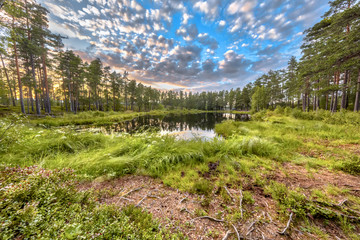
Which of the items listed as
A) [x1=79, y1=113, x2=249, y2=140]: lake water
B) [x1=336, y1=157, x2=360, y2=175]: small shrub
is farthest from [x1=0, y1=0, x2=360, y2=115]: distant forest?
[x1=336, y1=157, x2=360, y2=175]: small shrub

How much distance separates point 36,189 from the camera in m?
1.64

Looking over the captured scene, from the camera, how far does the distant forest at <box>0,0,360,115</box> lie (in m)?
8.95

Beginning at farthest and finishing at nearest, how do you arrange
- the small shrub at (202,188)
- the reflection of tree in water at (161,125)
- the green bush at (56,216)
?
the reflection of tree in water at (161,125), the small shrub at (202,188), the green bush at (56,216)

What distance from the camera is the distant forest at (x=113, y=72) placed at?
8945mm

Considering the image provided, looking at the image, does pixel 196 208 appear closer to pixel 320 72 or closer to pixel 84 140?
pixel 84 140

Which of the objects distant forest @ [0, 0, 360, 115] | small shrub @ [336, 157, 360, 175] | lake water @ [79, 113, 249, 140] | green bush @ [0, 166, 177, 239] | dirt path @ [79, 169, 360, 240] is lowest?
lake water @ [79, 113, 249, 140]

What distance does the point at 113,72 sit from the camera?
109 ft

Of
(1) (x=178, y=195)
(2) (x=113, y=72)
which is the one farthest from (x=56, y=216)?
(2) (x=113, y=72)

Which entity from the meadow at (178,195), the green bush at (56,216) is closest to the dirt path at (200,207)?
the meadow at (178,195)

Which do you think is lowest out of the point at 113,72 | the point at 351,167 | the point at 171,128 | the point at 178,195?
the point at 171,128

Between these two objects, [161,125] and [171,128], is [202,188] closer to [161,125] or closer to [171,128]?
[171,128]

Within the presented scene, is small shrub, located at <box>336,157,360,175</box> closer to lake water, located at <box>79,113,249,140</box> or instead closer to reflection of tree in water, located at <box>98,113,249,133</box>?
lake water, located at <box>79,113,249,140</box>

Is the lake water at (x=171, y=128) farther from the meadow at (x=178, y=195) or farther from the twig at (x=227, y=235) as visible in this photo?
the twig at (x=227, y=235)

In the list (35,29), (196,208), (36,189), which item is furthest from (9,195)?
(35,29)
